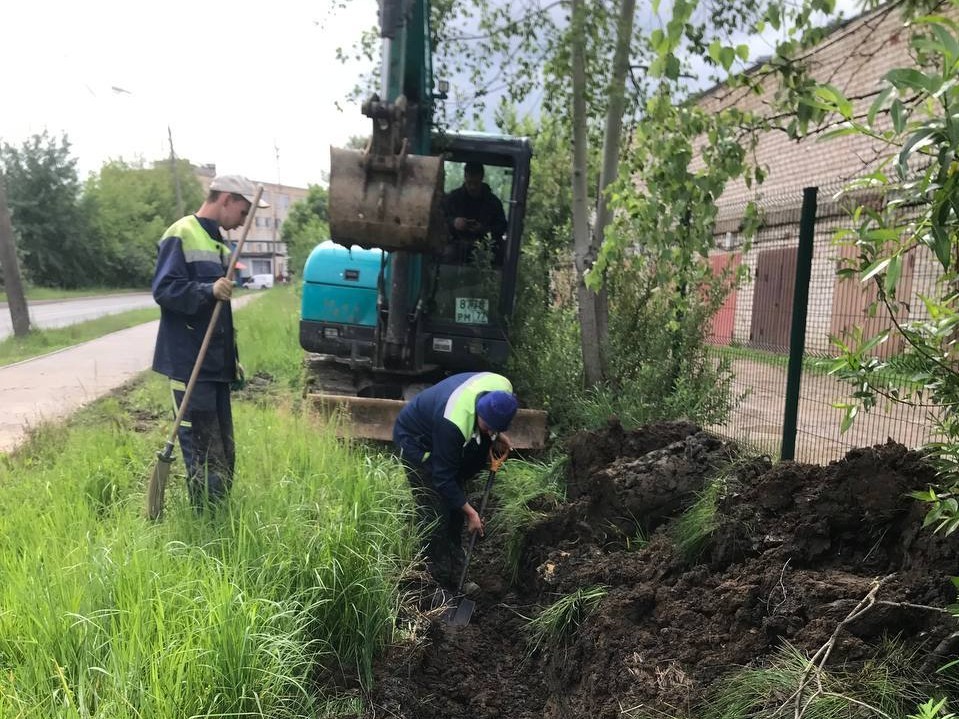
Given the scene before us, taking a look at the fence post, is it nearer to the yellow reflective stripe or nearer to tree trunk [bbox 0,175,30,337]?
the yellow reflective stripe

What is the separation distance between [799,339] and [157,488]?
387 centimetres

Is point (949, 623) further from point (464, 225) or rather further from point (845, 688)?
point (464, 225)

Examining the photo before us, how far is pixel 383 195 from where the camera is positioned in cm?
404

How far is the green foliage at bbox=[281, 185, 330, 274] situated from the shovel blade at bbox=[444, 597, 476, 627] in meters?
18.0

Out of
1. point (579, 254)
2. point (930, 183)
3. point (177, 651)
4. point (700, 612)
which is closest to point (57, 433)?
point (177, 651)

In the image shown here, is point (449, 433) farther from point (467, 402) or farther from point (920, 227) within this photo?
point (920, 227)

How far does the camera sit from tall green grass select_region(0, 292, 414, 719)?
217 centimetres

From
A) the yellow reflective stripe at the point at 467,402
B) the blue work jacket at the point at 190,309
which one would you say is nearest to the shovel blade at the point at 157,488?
the blue work jacket at the point at 190,309

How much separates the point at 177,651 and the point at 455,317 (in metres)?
4.64

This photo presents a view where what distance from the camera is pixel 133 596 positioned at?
2.49 metres

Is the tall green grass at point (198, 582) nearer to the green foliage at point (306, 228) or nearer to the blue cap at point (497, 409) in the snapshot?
the blue cap at point (497, 409)

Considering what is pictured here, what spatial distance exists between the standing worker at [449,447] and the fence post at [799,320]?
5.99 ft

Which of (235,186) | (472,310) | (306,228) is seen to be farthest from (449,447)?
(306,228)

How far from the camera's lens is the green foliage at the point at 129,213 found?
160 ft
